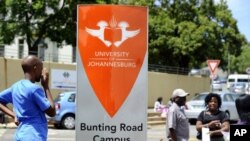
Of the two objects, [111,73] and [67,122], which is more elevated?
[111,73]

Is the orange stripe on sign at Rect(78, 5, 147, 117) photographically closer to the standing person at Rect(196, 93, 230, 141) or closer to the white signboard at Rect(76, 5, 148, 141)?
the white signboard at Rect(76, 5, 148, 141)

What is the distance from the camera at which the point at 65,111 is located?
22.5 m

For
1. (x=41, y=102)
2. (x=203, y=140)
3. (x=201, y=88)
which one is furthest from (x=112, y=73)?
(x=201, y=88)

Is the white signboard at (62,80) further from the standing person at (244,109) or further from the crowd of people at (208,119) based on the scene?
the standing person at (244,109)

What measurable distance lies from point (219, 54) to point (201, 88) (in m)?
4.90

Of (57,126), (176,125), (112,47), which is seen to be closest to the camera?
(112,47)

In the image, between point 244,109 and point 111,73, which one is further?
point 111,73

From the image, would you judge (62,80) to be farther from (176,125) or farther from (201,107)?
(176,125)

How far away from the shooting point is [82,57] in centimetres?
615

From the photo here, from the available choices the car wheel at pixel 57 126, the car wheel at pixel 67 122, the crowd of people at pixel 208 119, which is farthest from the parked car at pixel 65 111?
the crowd of people at pixel 208 119

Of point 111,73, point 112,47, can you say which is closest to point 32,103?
point 111,73

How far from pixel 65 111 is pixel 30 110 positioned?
55.4 feet

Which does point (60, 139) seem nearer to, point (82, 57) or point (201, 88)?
point (82, 57)

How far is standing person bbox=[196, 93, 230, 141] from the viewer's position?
7484 mm
